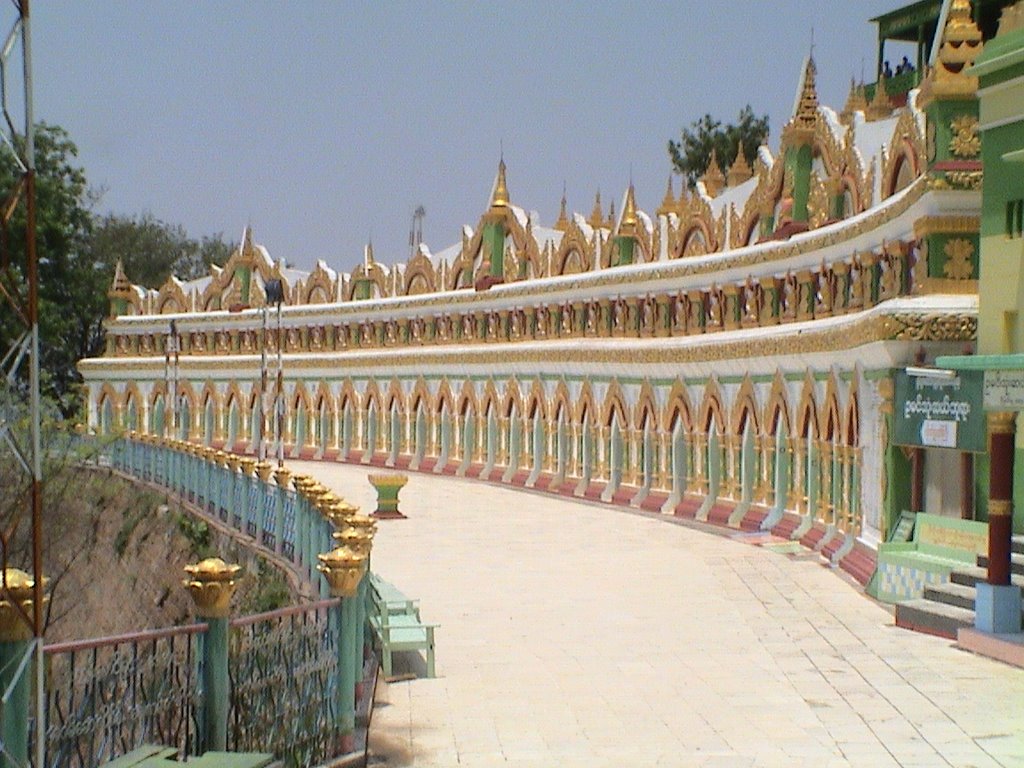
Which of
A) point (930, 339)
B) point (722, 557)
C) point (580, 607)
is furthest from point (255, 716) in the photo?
point (722, 557)

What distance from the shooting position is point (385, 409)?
38.8 m

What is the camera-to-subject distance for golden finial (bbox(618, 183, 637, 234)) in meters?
28.1

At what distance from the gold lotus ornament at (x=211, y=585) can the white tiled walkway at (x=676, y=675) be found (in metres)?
2.07

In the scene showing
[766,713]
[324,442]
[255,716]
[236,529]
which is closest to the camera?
[255,716]

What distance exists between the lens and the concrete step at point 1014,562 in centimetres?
1319

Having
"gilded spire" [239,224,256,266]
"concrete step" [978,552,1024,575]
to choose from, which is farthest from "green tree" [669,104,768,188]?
"concrete step" [978,552,1024,575]

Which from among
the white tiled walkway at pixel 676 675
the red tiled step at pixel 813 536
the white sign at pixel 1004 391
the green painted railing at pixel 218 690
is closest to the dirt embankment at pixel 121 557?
the white tiled walkway at pixel 676 675

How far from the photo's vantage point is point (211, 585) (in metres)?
7.43

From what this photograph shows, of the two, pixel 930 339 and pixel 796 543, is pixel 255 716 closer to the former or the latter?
pixel 930 339

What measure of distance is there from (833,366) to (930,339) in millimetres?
3876

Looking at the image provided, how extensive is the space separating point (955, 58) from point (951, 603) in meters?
5.70

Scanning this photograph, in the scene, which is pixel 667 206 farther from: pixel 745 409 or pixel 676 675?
pixel 676 675

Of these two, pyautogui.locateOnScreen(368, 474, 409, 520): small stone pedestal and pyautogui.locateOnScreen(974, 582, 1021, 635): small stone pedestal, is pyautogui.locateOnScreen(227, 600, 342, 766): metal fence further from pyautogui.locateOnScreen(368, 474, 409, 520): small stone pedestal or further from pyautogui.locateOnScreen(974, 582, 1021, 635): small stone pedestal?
pyautogui.locateOnScreen(368, 474, 409, 520): small stone pedestal

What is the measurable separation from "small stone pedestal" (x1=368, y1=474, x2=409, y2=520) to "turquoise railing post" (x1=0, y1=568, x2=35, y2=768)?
59.4 ft
